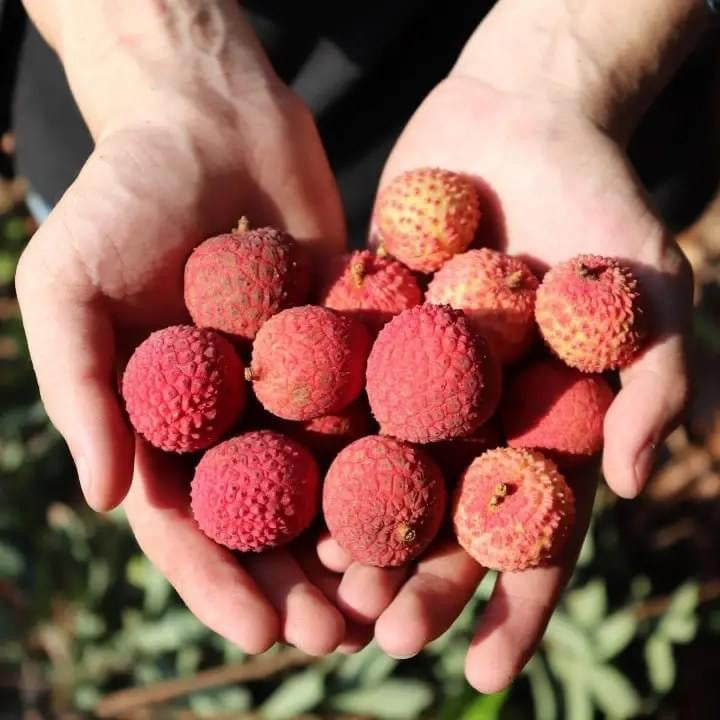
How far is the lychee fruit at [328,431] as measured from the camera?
1.67m

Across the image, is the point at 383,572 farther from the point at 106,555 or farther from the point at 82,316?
the point at 106,555

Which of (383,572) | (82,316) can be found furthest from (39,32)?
(383,572)

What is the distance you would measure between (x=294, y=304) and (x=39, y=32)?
91 cm

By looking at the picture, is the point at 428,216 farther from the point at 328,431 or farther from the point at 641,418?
the point at 641,418

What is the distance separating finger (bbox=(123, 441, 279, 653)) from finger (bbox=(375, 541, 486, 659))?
184 mm

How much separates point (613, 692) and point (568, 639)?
5.8 inches

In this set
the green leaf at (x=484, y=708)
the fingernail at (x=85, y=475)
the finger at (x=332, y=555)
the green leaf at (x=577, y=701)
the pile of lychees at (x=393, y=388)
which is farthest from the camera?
the green leaf at (x=577, y=701)

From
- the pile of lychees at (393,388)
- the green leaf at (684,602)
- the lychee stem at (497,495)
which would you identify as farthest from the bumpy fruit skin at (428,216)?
the green leaf at (684,602)

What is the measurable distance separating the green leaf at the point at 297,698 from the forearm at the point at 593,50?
1350mm

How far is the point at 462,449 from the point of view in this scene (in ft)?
5.49

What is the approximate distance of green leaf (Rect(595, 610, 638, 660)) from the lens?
6.64 ft

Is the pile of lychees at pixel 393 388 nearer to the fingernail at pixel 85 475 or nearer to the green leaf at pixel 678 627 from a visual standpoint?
the fingernail at pixel 85 475

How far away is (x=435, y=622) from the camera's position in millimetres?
1450

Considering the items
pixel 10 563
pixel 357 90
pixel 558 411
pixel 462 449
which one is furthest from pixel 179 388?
pixel 10 563
